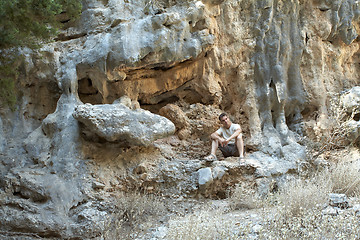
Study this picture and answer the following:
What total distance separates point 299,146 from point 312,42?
2586 millimetres

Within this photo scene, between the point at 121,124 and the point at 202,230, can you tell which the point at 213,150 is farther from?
the point at 202,230

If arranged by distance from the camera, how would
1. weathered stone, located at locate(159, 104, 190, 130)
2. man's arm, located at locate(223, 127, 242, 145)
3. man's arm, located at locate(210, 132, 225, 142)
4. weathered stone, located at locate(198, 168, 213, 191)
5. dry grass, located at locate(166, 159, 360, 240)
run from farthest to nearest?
weathered stone, located at locate(159, 104, 190, 130) → man's arm, located at locate(210, 132, 225, 142) → man's arm, located at locate(223, 127, 242, 145) → weathered stone, located at locate(198, 168, 213, 191) → dry grass, located at locate(166, 159, 360, 240)

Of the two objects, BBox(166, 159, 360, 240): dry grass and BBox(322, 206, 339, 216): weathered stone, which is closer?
BBox(166, 159, 360, 240): dry grass

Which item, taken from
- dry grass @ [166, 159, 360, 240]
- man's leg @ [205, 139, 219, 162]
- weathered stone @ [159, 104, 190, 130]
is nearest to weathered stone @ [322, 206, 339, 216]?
dry grass @ [166, 159, 360, 240]

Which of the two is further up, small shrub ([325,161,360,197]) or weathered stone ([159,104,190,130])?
weathered stone ([159,104,190,130])

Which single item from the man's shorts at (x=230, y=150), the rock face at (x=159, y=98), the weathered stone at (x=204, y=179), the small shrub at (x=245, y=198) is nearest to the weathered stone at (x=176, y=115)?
the rock face at (x=159, y=98)

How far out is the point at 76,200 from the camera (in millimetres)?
5566

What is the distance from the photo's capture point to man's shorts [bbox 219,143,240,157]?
7.06 m

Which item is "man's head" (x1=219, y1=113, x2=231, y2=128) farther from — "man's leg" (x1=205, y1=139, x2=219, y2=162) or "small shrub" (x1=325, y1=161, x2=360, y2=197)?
"small shrub" (x1=325, y1=161, x2=360, y2=197)

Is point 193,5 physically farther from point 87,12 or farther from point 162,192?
point 162,192

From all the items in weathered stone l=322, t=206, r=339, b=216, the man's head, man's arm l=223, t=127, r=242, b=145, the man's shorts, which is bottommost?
weathered stone l=322, t=206, r=339, b=216

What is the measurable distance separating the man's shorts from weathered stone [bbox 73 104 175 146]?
136 centimetres

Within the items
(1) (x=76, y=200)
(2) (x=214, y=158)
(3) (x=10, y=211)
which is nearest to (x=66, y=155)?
(1) (x=76, y=200)

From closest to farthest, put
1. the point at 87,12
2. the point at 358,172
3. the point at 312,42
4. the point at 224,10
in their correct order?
the point at 358,172
the point at 87,12
the point at 224,10
the point at 312,42
